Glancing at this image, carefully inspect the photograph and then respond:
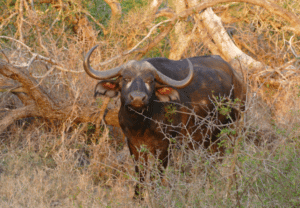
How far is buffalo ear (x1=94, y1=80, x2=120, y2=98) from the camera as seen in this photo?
4.96 metres

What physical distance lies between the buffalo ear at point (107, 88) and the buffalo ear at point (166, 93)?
567 millimetres

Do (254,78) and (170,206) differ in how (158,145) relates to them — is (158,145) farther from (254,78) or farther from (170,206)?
(254,78)

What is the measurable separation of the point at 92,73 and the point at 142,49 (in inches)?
113

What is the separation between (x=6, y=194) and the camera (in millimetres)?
4797

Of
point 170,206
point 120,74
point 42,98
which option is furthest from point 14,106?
point 170,206

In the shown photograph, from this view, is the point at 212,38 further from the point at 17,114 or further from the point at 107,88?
the point at 17,114

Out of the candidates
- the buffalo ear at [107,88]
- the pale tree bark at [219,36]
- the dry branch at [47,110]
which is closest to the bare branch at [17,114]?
the dry branch at [47,110]

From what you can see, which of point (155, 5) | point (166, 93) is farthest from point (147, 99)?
point (155, 5)

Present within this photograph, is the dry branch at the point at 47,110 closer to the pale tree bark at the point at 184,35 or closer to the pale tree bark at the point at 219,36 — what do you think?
the pale tree bark at the point at 184,35

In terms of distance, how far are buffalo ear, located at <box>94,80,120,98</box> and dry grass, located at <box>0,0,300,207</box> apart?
0.90m

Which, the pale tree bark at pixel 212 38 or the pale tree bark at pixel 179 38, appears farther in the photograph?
the pale tree bark at pixel 179 38

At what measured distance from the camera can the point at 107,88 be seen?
5.00m

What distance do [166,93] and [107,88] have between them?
0.81 m

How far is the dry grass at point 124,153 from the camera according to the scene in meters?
3.49
